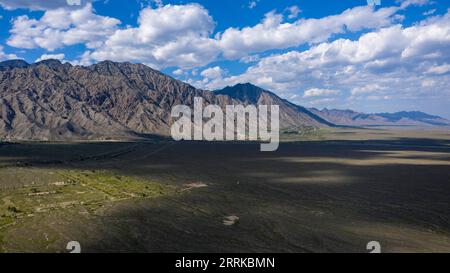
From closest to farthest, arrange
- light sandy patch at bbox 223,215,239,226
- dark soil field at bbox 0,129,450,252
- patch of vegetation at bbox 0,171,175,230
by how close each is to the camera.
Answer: dark soil field at bbox 0,129,450,252 → light sandy patch at bbox 223,215,239,226 → patch of vegetation at bbox 0,171,175,230

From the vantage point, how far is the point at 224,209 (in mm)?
45812

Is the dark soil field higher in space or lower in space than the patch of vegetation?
lower

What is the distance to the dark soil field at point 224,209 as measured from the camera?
33.1 m

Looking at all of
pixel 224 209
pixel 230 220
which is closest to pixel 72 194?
pixel 224 209

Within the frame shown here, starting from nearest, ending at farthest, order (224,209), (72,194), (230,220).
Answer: (230,220) < (224,209) < (72,194)

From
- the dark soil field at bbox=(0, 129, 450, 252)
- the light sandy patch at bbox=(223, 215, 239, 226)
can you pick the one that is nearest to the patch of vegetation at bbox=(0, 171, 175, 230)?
the dark soil field at bbox=(0, 129, 450, 252)

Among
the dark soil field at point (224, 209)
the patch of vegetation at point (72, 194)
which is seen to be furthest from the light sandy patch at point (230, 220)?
the patch of vegetation at point (72, 194)

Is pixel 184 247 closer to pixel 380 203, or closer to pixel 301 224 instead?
pixel 301 224

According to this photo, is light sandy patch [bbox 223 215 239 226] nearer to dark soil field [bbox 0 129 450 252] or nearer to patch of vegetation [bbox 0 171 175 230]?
dark soil field [bbox 0 129 450 252]

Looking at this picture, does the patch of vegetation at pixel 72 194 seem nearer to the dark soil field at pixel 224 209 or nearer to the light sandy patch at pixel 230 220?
the dark soil field at pixel 224 209

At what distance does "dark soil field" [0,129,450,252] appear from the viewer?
3312 centimetres

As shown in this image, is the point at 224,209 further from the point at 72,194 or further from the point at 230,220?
the point at 72,194

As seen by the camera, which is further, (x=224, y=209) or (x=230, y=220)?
(x=224, y=209)
